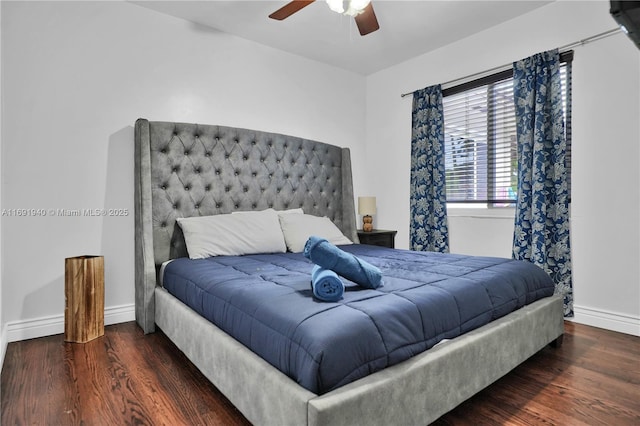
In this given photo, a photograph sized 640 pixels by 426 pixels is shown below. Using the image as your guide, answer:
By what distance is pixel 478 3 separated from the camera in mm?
2891

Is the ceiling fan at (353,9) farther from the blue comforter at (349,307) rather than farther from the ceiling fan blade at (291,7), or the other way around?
the blue comforter at (349,307)

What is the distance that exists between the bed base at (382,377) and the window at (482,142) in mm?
1506

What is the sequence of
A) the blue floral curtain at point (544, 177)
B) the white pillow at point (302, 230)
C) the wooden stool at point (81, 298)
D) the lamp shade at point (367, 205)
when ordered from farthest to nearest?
the lamp shade at point (367, 205) → the white pillow at point (302, 230) → the blue floral curtain at point (544, 177) → the wooden stool at point (81, 298)

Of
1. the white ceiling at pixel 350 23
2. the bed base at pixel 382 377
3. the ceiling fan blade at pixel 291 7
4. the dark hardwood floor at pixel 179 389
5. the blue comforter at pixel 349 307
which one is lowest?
the dark hardwood floor at pixel 179 389

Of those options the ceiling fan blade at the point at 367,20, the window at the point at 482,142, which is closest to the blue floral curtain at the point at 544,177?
the window at the point at 482,142

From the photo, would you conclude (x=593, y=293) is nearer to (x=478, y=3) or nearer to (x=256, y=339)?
(x=478, y=3)

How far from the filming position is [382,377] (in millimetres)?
1246

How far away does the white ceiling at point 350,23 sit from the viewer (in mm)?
2895

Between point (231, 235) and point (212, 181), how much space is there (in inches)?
23.0

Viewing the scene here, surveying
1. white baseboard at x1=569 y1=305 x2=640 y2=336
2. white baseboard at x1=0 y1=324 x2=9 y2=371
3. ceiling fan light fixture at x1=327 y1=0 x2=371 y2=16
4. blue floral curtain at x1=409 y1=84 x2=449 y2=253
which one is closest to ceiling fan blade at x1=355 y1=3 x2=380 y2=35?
ceiling fan light fixture at x1=327 y1=0 x2=371 y2=16

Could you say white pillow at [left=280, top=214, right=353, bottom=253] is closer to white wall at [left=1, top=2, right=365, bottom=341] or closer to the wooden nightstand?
the wooden nightstand

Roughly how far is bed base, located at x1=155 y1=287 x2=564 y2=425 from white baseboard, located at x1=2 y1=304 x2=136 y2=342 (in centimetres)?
102

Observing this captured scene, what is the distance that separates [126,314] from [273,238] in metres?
1.26

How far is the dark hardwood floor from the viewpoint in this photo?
5.14 ft
